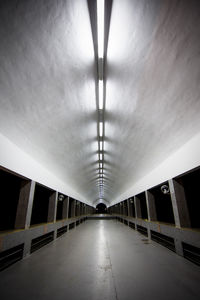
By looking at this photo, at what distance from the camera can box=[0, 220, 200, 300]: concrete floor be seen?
273 cm

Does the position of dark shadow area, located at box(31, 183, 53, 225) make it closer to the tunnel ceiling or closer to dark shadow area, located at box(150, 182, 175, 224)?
the tunnel ceiling

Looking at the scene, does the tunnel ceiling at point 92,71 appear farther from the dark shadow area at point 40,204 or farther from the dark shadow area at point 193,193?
the dark shadow area at point 40,204

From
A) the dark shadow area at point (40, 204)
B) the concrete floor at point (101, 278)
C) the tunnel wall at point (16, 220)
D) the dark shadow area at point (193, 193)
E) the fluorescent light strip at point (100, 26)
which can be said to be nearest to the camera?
the fluorescent light strip at point (100, 26)

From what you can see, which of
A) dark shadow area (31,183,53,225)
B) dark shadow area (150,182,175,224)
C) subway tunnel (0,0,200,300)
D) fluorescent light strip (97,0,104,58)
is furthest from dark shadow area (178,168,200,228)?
dark shadow area (31,183,53,225)

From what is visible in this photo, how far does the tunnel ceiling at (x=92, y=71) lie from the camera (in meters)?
2.21

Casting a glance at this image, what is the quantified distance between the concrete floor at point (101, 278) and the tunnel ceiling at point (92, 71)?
3.78 metres

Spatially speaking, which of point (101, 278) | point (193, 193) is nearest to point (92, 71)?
point (101, 278)

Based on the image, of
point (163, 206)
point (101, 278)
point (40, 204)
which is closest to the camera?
point (101, 278)

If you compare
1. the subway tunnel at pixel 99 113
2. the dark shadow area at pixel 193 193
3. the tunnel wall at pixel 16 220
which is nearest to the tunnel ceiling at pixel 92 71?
the subway tunnel at pixel 99 113

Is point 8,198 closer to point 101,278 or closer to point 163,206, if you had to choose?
point 101,278

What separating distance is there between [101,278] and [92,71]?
538 cm

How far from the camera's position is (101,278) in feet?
11.0

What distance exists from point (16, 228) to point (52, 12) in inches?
246

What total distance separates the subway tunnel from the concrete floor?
0.03 meters
